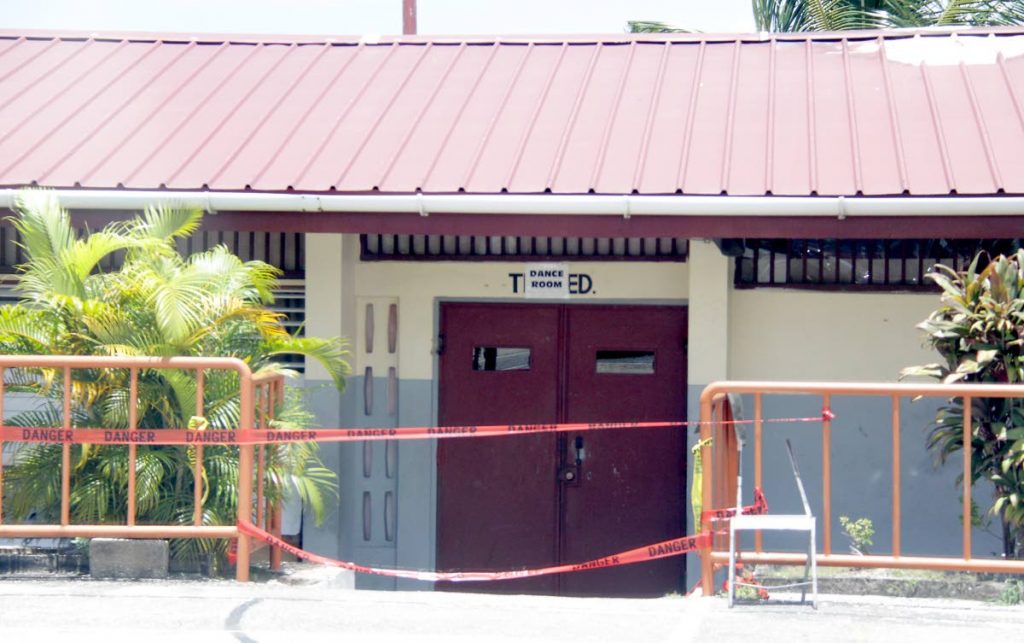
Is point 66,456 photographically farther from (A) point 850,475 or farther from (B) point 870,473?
(B) point 870,473

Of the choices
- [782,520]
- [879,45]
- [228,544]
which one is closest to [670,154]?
[879,45]

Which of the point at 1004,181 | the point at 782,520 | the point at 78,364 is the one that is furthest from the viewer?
the point at 1004,181

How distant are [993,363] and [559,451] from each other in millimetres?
3804

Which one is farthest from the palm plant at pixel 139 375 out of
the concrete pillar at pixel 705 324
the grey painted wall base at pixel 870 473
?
the grey painted wall base at pixel 870 473

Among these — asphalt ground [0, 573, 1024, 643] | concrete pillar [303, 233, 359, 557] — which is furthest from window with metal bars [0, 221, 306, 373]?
asphalt ground [0, 573, 1024, 643]

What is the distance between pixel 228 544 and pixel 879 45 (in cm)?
681

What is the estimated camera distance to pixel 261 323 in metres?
7.73

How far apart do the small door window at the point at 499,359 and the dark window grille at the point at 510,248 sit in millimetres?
743

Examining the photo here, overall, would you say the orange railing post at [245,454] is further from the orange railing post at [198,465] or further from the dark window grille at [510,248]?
the dark window grille at [510,248]

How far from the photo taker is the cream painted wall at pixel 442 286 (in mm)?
9859

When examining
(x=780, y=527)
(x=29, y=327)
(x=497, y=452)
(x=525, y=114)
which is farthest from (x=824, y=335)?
(x=29, y=327)

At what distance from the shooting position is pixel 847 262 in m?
9.59

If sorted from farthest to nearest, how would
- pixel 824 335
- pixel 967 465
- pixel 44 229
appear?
pixel 824 335
pixel 44 229
pixel 967 465

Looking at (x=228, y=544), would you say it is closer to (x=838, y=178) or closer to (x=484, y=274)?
(x=484, y=274)
